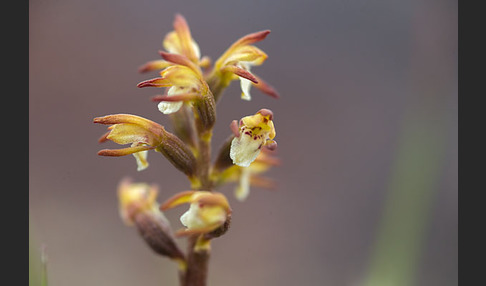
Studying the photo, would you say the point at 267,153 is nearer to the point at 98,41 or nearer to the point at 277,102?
the point at 277,102

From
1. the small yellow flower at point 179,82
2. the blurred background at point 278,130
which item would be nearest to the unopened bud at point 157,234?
the small yellow flower at point 179,82

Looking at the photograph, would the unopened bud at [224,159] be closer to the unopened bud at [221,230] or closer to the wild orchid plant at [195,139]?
the wild orchid plant at [195,139]

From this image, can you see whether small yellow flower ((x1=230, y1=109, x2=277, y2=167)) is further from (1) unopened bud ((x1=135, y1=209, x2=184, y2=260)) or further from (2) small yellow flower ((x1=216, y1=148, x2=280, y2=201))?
(1) unopened bud ((x1=135, y1=209, x2=184, y2=260))

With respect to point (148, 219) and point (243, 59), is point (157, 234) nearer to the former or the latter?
point (148, 219)

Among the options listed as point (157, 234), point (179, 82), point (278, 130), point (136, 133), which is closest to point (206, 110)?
point (179, 82)

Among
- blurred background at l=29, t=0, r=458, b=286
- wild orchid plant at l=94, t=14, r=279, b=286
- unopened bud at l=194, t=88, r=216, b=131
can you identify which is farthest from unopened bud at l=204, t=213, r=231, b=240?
blurred background at l=29, t=0, r=458, b=286

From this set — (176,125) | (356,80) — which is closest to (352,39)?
(356,80)
